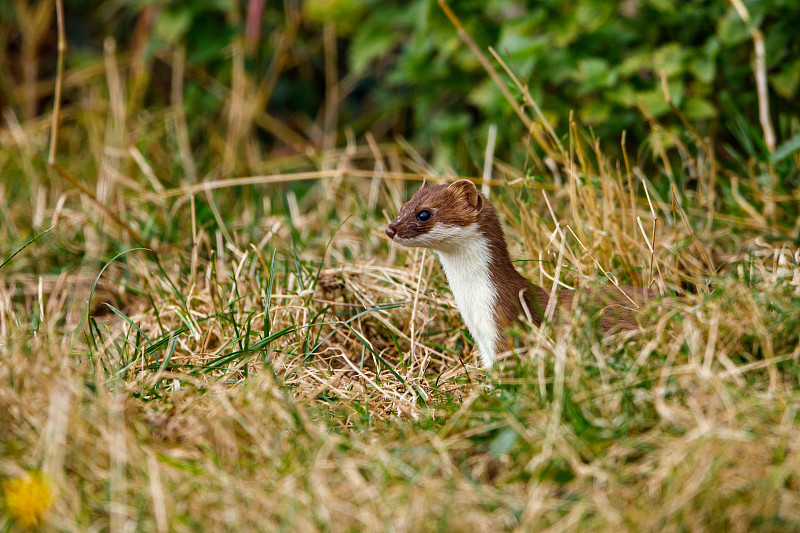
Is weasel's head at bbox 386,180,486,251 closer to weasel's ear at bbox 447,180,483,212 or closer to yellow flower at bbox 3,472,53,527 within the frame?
weasel's ear at bbox 447,180,483,212

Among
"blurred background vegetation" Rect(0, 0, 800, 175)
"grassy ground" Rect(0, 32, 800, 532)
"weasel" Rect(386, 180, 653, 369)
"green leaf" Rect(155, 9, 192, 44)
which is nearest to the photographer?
"grassy ground" Rect(0, 32, 800, 532)

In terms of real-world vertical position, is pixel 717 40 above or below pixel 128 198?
above

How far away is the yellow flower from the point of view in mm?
2139

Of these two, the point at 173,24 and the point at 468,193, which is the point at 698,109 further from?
the point at 173,24

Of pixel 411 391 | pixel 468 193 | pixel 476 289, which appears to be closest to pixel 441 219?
pixel 468 193

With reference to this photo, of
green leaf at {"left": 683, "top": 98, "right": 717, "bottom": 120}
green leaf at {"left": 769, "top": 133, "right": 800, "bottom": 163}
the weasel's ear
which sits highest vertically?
the weasel's ear

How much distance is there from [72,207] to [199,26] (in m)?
1.87

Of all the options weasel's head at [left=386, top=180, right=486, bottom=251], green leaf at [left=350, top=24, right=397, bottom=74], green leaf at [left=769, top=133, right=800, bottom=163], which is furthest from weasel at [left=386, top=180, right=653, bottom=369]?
green leaf at [left=350, top=24, right=397, bottom=74]

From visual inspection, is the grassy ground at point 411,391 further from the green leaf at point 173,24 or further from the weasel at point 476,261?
the green leaf at point 173,24

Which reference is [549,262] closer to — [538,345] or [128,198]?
[538,345]

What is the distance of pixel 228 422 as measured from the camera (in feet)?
8.07

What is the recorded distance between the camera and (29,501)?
215 centimetres

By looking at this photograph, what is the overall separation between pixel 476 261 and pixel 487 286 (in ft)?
0.37

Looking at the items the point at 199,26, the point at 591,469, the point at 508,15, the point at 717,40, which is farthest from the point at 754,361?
the point at 199,26
